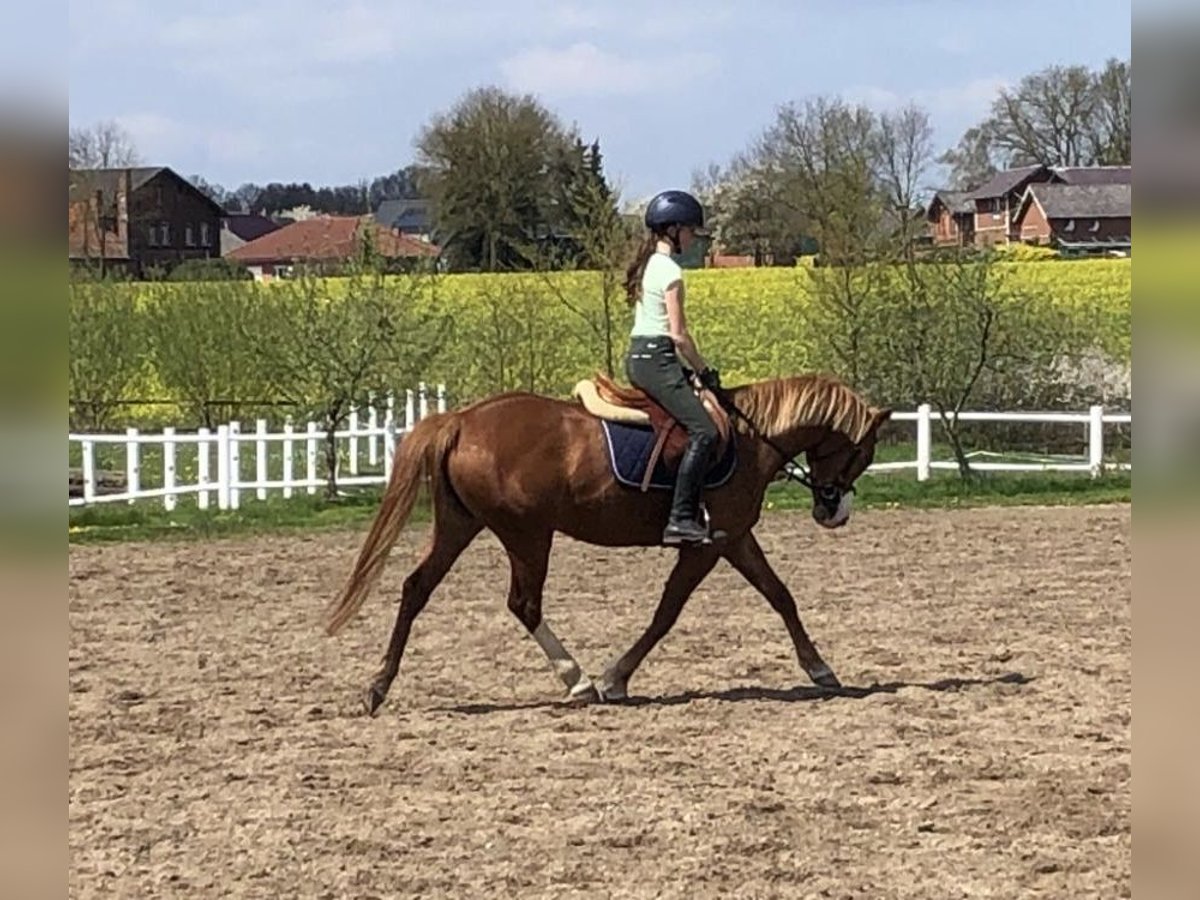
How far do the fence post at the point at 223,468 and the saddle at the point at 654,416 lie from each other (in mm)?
11441

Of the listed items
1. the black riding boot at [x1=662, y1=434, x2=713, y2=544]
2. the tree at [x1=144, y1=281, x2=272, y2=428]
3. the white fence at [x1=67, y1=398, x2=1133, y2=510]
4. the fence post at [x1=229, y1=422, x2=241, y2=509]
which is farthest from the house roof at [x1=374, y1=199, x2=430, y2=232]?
the black riding boot at [x1=662, y1=434, x2=713, y2=544]

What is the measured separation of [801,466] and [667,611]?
99 cm

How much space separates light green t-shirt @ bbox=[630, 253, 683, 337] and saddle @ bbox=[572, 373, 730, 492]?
0.33 m

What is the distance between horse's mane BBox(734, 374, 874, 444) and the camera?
26.6ft

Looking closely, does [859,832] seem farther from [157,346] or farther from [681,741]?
[157,346]

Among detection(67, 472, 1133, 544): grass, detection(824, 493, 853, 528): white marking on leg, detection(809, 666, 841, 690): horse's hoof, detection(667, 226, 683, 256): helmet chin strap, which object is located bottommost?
detection(67, 472, 1133, 544): grass

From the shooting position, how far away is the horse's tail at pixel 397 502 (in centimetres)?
768

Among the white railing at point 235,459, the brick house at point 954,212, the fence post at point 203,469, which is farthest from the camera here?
the brick house at point 954,212

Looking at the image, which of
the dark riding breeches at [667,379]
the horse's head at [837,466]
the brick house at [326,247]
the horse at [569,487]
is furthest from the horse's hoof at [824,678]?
the brick house at [326,247]

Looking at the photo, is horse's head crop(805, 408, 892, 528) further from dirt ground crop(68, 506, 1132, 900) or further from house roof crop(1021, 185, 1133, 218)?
house roof crop(1021, 185, 1133, 218)

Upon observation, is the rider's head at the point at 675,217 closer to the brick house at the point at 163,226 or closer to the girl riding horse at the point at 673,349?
the girl riding horse at the point at 673,349

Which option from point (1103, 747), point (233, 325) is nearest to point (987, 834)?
point (1103, 747)

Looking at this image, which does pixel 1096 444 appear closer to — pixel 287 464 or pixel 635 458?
pixel 287 464
